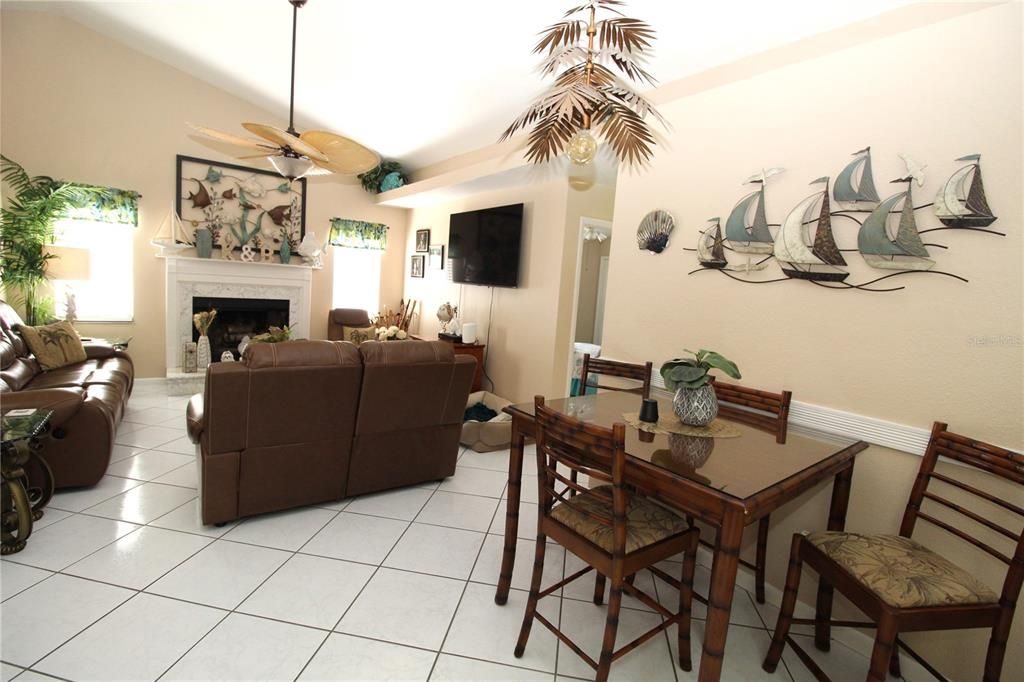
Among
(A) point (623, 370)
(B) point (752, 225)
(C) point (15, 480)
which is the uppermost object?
(B) point (752, 225)

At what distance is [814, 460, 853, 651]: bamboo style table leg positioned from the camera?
1.92m

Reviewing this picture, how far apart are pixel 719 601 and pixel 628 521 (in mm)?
393

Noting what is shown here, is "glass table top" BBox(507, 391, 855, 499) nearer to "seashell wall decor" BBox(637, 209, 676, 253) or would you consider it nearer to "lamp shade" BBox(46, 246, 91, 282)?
"seashell wall decor" BBox(637, 209, 676, 253)

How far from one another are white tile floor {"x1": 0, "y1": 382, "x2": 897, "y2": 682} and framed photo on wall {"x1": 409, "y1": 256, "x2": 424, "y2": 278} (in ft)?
13.9

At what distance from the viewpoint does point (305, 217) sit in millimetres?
6180

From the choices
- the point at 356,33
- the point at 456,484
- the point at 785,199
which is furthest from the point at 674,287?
the point at 356,33

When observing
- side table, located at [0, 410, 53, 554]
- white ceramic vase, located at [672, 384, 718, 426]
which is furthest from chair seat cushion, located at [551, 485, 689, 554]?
side table, located at [0, 410, 53, 554]

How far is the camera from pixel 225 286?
5.57 metres

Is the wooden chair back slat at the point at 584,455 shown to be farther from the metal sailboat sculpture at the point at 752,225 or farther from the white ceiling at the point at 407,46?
the white ceiling at the point at 407,46

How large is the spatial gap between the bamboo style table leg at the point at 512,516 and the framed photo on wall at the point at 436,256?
4.37 meters

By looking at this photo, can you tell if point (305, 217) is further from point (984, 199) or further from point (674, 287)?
point (984, 199)

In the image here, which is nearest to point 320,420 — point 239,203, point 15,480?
point 15,480

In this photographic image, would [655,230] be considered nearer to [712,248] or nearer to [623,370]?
[712,248]

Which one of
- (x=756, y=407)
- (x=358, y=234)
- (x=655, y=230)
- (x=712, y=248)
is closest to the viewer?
(x=756, y=407)
